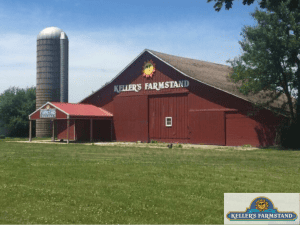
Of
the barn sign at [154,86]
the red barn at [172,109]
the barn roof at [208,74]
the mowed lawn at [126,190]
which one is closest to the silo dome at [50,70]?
the red barn at [172,109]

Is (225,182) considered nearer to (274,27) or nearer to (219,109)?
(274,27)

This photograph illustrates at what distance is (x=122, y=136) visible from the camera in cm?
3816

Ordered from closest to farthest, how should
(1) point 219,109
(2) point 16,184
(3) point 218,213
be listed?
(3) point 218,213 → (2) point 16,184 → (1) point 219,109

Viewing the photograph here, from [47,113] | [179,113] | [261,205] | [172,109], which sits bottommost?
[261,205]

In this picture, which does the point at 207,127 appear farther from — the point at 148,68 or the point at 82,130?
the point at 82,130

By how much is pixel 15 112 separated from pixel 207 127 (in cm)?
3201

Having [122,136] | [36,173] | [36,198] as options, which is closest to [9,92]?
[122,136]

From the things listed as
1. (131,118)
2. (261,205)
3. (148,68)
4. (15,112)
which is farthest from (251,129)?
(15,112)

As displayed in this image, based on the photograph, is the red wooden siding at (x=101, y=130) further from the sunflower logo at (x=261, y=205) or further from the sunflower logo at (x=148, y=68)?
the sunflower logo at (x=261, y=205)

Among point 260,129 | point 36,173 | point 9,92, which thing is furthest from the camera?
point 9,92

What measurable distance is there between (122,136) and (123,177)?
26.5m

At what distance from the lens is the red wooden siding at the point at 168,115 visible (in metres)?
34.0

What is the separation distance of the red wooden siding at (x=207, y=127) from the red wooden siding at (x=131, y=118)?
17.3 feet

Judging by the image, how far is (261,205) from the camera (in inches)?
258
